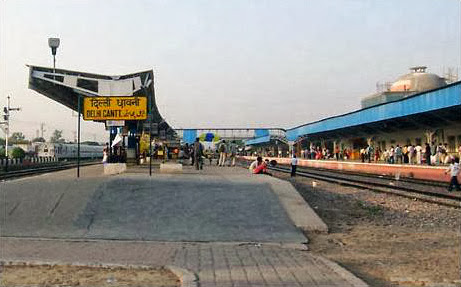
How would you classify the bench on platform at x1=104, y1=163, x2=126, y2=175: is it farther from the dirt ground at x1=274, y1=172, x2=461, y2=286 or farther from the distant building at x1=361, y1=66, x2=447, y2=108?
the distant building at x1=361, y1=66, x2=447, y2=108

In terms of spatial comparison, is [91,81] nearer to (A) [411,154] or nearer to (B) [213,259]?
(B) [213,259]

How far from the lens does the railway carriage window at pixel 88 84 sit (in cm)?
2666

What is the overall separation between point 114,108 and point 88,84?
23.8 feet

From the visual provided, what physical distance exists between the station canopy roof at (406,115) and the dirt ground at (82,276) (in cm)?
2976

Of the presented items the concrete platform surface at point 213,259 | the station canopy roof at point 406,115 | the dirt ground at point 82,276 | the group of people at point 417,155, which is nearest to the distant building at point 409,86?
the station canopy roof at point 406,115

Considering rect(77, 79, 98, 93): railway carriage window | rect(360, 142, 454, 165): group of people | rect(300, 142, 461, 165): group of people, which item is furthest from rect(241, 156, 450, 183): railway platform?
rect(77, 79, 98, 93): railway carriage window

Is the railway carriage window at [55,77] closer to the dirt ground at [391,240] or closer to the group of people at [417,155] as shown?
the dirt ground at [391,240]

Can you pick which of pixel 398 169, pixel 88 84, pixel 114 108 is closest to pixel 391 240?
pixel 114 108

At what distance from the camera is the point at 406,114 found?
40.6m

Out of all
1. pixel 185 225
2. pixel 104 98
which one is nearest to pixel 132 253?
pixel 185 225

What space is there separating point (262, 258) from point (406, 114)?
A: 35.2m

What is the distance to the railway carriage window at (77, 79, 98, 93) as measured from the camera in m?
26.7

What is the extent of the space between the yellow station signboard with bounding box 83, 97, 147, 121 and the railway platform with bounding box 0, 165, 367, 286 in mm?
6100

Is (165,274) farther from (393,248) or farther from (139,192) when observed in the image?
(139,192)
